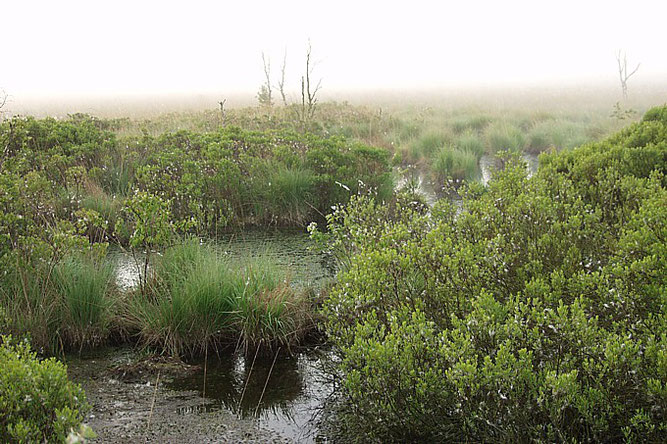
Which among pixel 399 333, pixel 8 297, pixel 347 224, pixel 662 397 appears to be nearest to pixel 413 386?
pixel 399 333

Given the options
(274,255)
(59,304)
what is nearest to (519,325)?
(59,304)

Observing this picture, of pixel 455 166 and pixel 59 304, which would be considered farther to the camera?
pixel 455 166

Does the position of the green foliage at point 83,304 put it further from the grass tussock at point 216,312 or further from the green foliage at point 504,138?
the green foliage at point 504,138

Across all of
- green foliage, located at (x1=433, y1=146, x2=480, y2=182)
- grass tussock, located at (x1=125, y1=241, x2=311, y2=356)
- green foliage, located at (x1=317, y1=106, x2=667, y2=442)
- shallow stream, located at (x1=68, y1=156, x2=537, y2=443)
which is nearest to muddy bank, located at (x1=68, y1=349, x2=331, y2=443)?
shallow stream, located at (x1=68, y1=156, x2=537, y2=443)

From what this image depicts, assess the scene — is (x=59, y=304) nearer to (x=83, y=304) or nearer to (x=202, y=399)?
(x=83, y=304)

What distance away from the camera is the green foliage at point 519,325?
2688mm

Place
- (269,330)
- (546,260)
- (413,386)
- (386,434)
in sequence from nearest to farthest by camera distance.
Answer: (413,386), (386,434), (546,260), (269,330)

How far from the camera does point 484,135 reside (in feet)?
49.1

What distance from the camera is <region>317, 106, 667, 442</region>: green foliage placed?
2688 millimetres

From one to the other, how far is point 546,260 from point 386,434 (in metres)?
1.43

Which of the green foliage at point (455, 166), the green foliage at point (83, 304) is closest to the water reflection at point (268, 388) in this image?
the green foliage at point (83, 304)

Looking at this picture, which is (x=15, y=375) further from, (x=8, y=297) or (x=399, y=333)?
(x=8, y=297)

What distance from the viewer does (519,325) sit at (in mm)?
2912

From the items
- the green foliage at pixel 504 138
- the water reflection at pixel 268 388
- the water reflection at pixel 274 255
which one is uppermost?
the green foliage at pixel 504 138
